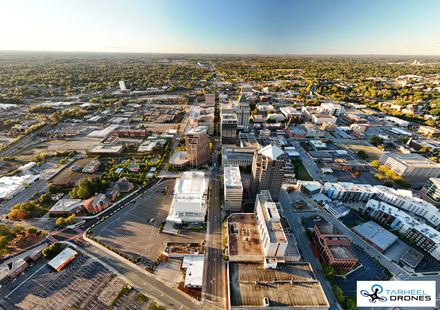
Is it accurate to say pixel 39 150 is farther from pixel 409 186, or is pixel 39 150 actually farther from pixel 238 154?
pixel 409 186

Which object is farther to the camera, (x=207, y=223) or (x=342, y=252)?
(x=207, y=223)

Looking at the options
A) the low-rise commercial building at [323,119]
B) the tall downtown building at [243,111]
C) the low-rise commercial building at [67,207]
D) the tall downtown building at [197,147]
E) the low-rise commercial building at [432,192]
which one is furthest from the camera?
the low-rise commercial building at [323,119]

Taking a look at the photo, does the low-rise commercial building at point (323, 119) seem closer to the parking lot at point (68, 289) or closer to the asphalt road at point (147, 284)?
the asphalt road at point (147, 284)

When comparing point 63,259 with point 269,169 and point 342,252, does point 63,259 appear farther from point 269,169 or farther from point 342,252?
point 342,252

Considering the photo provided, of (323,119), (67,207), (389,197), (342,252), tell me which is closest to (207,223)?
(342,252)

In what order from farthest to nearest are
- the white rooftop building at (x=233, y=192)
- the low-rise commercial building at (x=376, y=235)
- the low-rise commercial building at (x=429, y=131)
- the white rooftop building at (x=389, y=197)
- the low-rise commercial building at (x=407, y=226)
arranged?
the low-rise commercial building at (x=429, y=131) < the white rooftop building at (x=389, y=197) < the white rooftop building at (x=233, y=192) < the low-rise commercial building at (x=376, y=235) < the low-rise commercial building at (x=407, y=226)

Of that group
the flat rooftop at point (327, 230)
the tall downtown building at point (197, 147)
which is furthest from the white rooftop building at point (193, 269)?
the tall downtown building at point (197, 147)

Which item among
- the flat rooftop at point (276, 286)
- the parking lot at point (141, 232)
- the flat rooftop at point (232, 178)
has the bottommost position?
the parking lot at point (141, 232)
